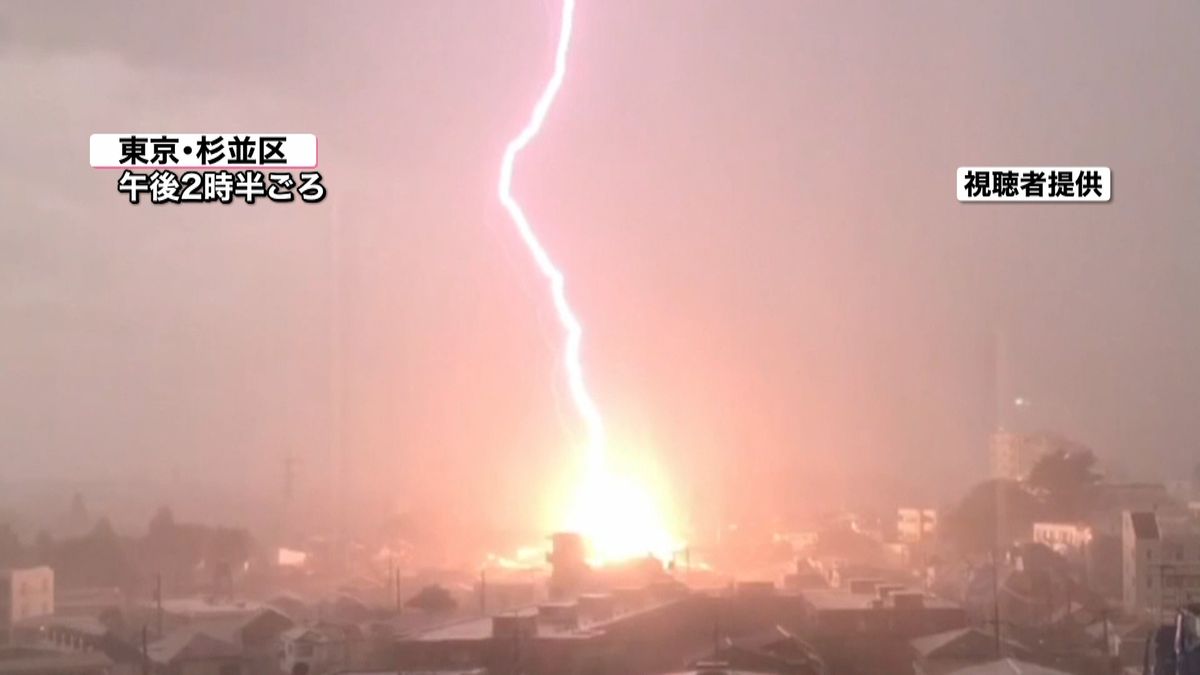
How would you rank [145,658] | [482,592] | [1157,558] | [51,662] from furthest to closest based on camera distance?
[1157,558]
[482,592]
[145,658]
[51,662]

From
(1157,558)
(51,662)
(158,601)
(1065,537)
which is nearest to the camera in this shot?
(51,662)

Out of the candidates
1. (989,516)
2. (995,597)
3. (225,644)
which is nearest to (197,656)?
(225,644)

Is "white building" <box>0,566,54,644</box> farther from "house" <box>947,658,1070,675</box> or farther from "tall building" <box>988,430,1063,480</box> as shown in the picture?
"tall building" <box>988,430,1063,480</box>

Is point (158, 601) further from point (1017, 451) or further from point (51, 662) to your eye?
point (1017, 451)

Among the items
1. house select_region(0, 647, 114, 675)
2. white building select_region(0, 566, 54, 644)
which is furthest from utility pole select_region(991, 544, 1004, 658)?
white building select_region(0, 566, 54, 644)

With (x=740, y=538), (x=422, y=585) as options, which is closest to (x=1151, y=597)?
(x=740, y=538)

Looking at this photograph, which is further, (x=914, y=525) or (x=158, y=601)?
(x=914, y=525)

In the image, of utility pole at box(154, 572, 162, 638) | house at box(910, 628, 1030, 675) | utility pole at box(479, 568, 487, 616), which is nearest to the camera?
house at box(910, 628, 1030, 675)
